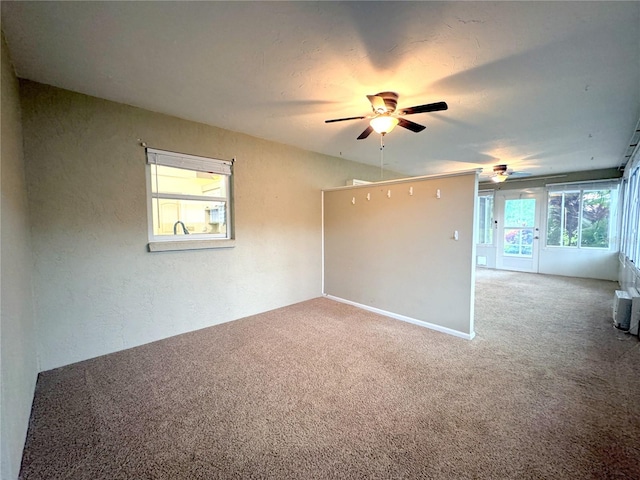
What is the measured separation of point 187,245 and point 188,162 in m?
1.00

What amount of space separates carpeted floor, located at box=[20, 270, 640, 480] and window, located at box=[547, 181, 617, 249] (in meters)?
4.21

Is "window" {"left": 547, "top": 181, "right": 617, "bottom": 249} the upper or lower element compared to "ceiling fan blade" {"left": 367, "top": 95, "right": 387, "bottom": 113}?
lower

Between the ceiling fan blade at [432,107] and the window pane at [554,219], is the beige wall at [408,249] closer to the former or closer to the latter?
the ceiling fan blade at [432,107]

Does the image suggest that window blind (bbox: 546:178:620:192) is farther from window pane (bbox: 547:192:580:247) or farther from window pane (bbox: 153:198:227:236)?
window pane (bbox: 153:198:227:236)

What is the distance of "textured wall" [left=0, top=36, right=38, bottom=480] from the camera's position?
135 cm

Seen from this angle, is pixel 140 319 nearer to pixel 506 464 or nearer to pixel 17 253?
pixel 17 253

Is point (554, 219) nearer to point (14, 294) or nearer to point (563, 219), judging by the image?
point (563, 219)

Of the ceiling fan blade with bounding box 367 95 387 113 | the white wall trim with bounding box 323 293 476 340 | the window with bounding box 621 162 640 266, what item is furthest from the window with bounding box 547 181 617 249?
the ceiling fan blade with bounding box 367 95 387 113

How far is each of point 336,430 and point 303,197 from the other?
11.1ft

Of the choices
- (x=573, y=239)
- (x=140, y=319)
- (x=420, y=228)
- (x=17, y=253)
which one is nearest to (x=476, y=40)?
(x=420, y=228)

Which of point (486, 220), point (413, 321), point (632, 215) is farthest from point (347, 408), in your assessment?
point (486, 220)

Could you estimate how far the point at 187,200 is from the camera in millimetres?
3271

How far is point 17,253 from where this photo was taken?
1.81 meters

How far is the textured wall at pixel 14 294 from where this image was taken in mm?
1347
